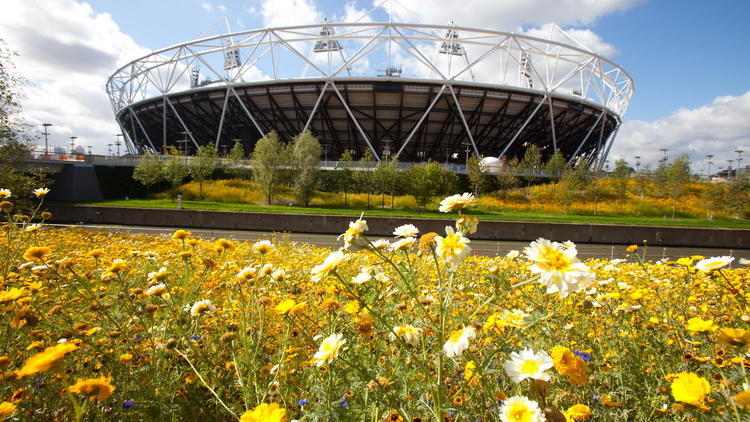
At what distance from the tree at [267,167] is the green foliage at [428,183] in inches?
407

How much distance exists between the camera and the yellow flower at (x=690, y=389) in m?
1.00

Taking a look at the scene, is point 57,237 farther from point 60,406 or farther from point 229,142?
point 229,142

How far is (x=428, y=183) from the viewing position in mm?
25234

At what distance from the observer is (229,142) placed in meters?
47.3

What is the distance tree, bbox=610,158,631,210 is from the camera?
95.7 ft

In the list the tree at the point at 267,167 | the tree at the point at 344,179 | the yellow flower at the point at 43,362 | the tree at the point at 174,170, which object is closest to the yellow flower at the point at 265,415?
the yellow flower at the point at 43,362

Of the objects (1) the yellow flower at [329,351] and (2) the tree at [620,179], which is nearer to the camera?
(1) the yellow flower at [329,351]

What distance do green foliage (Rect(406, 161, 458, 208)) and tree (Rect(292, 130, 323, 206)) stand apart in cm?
752

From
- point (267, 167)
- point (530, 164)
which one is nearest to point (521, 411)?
point (267, 167)

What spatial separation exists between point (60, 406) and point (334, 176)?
28.9 meters

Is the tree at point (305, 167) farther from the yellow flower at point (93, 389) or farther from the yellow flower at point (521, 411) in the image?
the yellow flower at point (521, 411)

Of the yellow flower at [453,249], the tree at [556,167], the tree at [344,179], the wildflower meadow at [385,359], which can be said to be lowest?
the wildflower meadow at [385,359]

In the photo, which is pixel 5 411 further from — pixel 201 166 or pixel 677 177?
pixel 677 177

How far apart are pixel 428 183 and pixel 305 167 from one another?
9484 mm
